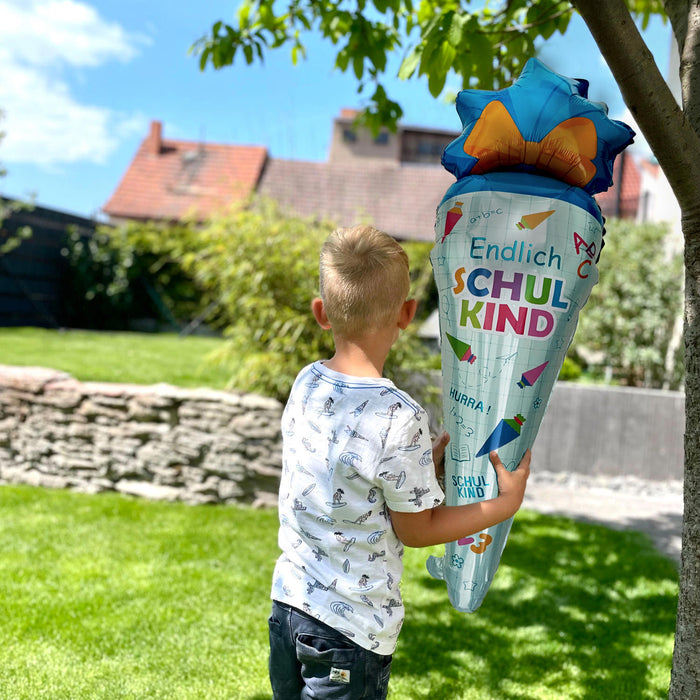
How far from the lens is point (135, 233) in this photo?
13695 mm

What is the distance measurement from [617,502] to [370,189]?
47.5 feet

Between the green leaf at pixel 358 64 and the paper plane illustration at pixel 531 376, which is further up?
the green leaf at pixel 358 64

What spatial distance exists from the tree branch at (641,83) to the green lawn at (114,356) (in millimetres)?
4808

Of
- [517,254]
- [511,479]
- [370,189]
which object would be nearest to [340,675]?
[511,479]

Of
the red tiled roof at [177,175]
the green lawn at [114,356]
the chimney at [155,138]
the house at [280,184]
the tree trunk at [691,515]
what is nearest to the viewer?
the tree trunk at [691,515]

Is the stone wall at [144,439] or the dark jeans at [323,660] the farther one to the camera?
the stone wall at [144,439]

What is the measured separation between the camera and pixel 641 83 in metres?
1.67

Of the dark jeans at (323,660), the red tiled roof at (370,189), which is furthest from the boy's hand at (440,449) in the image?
the red tiled roof at (370,189)

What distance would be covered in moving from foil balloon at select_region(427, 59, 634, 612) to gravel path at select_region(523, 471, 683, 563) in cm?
357

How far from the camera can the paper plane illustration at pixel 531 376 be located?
165 cm

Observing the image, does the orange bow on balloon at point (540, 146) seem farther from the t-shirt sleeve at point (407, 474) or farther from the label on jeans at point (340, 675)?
the label on jeans at point (340, 675)

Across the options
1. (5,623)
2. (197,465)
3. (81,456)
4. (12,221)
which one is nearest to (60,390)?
(81,456)

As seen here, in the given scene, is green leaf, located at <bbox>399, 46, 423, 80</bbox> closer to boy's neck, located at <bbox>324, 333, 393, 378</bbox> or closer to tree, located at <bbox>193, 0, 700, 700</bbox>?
tree, located at <bbox>193, 0, 700, 700</bbox>

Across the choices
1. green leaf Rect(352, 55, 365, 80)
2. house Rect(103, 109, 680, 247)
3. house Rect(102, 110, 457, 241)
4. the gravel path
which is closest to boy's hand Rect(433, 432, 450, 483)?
green leaf Rect(352, 55, 365, 80)
